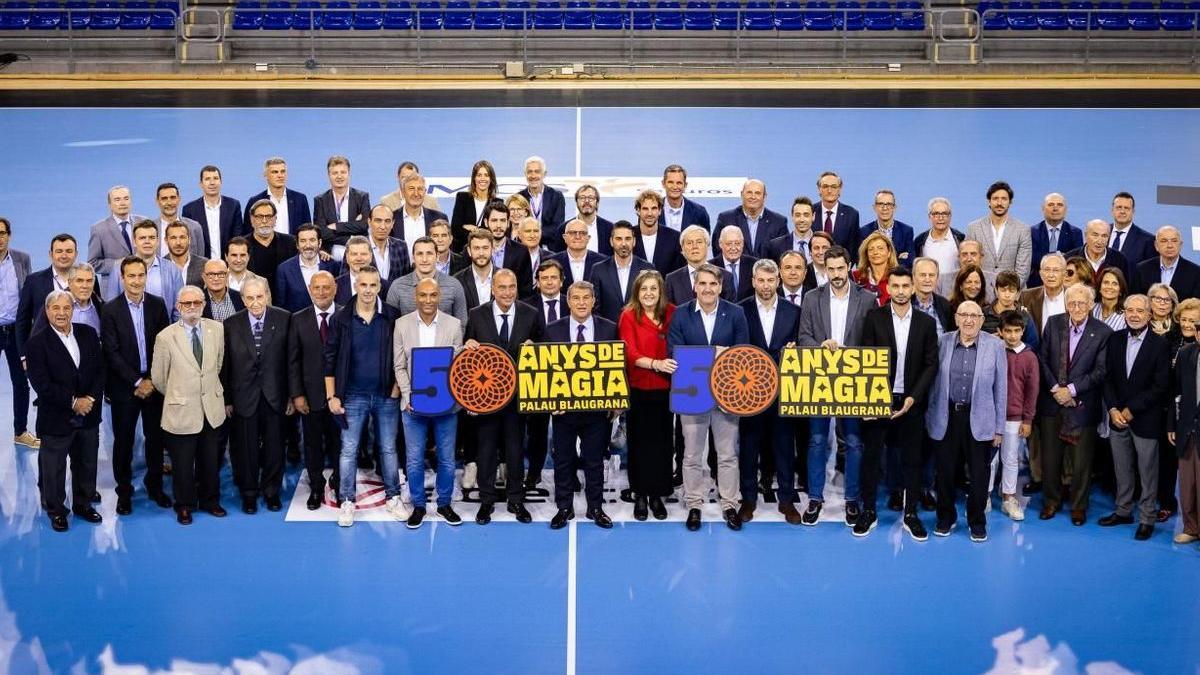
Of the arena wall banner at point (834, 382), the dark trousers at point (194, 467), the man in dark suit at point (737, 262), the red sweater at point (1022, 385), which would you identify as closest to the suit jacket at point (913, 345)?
the arena wall banner at point (834, 382)

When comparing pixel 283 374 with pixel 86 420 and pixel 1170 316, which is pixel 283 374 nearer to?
pixel 86 420

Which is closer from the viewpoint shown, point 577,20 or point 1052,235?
point 1052,235

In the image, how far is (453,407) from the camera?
921cm

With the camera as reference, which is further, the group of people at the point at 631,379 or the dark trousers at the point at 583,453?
the dark trousers at the point at 583,453

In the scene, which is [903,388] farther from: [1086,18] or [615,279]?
[1086,18]

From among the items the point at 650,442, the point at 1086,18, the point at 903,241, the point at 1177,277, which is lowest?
the point at 650,442

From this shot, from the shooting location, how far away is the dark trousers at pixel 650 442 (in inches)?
371

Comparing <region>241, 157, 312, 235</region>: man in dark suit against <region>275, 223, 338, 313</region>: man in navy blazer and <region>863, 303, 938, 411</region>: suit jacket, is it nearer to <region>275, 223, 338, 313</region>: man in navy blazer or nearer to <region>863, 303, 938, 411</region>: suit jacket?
<region>275, 223, 338, 313</region>: man in navy blazer

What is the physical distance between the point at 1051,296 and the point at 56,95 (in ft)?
75.2

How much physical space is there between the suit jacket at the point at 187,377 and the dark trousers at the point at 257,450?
27 centimetres

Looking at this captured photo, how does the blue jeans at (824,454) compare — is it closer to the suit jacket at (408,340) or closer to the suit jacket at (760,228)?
the suit jacket at (760,228)

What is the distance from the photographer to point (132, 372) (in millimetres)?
9305

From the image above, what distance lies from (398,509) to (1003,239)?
224 inches

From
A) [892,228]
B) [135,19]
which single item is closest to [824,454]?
[892,228]
